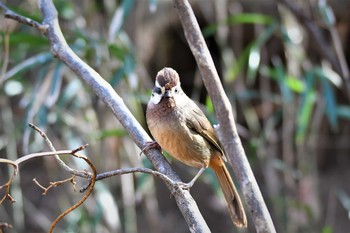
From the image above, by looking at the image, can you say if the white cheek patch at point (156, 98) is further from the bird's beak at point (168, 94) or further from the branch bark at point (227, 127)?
the branch bark at point (227, 127)

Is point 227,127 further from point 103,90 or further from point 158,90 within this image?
point 158,90

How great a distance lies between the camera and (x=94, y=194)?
3941mm

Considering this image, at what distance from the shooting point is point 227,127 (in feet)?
4.02

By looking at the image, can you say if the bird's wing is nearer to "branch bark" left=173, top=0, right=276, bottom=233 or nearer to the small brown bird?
the small brown bird

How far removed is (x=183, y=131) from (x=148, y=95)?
2.60 ft

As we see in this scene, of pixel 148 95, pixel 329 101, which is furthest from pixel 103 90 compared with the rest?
pixel 329 101

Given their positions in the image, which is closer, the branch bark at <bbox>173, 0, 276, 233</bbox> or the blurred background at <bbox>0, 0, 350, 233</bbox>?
the branch bark at <bbox>173, 0, 276, 233</bbox>

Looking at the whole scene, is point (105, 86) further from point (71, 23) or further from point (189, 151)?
point (71, 23)

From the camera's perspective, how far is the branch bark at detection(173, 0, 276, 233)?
3.94 ft

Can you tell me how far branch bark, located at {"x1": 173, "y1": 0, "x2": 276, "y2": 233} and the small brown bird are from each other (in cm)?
147

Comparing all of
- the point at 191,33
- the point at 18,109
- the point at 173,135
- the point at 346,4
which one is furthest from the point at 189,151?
the point at 346,4

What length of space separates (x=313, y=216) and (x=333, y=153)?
5.84 feet

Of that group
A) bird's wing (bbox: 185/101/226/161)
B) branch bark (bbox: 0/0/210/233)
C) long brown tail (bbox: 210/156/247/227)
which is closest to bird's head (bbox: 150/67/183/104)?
bird's wing (bbox: 185/101/226/161)

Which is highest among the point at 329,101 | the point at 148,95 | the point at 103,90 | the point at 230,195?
the point at 103,90
